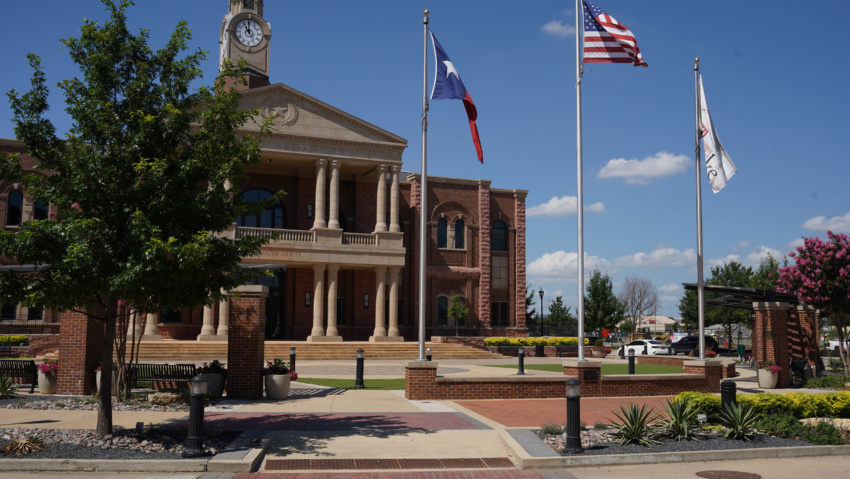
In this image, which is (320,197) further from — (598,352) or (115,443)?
(115,443)

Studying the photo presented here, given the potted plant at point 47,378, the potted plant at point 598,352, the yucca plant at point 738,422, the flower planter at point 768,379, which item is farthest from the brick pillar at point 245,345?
the potted plant at point 598,352

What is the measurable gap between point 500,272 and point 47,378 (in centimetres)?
3445

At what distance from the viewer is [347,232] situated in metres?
41.2

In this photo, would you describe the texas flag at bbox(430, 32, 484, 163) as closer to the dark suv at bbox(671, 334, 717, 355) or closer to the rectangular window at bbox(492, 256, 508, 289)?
the rectangular window at bbox(492, 256, 508, 289)

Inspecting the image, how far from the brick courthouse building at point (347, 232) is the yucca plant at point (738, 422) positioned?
2749 centimetres

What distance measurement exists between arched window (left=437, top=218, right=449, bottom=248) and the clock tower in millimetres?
15631

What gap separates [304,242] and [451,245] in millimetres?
11507

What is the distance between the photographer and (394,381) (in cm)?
2281

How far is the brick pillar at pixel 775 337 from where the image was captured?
902 inches

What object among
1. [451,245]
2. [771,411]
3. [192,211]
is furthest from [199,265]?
[451,245]

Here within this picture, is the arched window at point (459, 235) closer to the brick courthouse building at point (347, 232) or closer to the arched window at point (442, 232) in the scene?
the brick courthouse building at point (347, 232)

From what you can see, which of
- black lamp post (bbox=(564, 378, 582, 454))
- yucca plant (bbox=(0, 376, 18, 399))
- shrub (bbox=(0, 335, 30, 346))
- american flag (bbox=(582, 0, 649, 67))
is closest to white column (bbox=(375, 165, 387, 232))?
shrub (bbox=(0, 335, 30, 346))

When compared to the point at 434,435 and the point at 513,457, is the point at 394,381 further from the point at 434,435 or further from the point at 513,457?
the point at 513,457

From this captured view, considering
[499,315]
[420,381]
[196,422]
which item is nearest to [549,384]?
[420,381]
